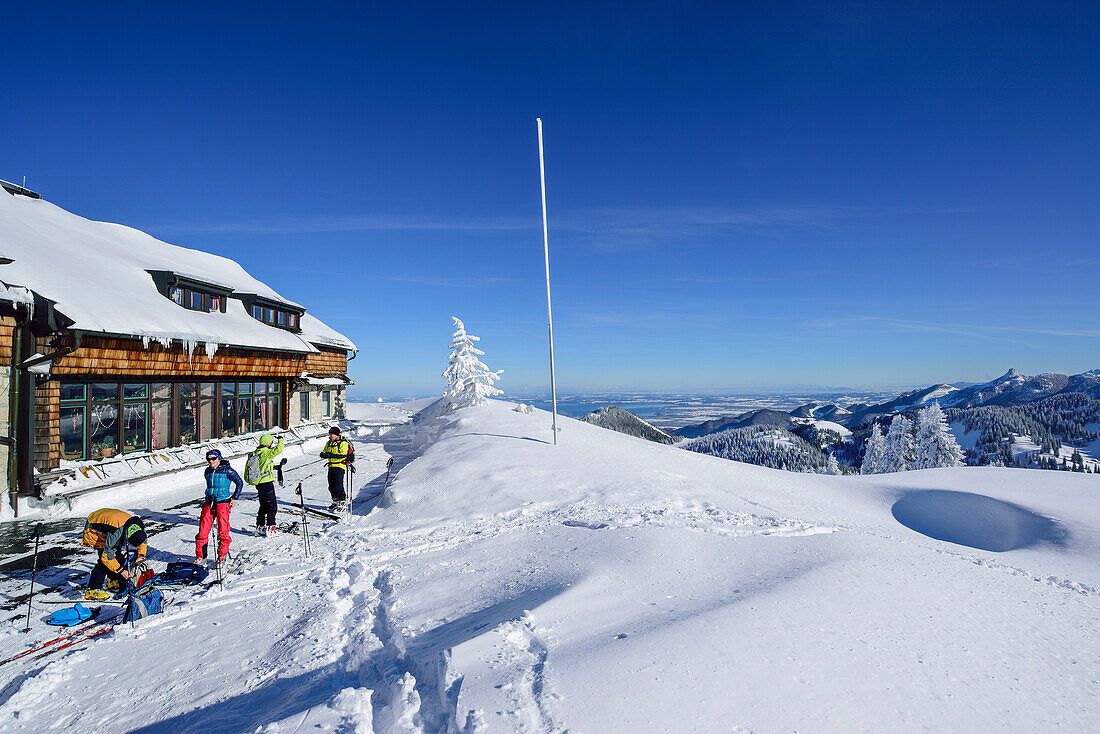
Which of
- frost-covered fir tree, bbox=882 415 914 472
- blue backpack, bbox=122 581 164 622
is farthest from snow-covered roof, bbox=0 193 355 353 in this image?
frost-covered fir tree, bbox=882 415 914 472

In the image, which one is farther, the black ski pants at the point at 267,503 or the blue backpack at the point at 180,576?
the black ski pants at the point at 267,503

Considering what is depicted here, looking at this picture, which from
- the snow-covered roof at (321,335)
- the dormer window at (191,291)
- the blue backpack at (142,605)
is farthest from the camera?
the snow-covered roof at (321,335)

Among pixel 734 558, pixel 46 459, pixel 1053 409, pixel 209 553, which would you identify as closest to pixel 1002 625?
pixel 734 558

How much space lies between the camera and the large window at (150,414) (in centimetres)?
1323

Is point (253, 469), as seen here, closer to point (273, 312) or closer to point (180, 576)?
point (180, 576)

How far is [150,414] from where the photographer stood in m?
15.4

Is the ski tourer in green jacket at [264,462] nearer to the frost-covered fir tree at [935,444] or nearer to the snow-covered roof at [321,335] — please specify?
the snow-covered roof at [321,335]

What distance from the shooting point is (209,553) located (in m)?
8.52

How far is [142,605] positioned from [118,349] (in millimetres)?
11070

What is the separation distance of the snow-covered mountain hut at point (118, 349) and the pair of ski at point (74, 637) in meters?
8.50

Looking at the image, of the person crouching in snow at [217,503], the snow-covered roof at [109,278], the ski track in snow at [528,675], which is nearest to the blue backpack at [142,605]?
the person crouching in snow at [217,503]

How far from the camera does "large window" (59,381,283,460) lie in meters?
13.2

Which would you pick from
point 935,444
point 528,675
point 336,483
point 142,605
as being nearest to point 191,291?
point 336,483

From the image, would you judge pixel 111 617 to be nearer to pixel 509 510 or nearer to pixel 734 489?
pixel 509 510
